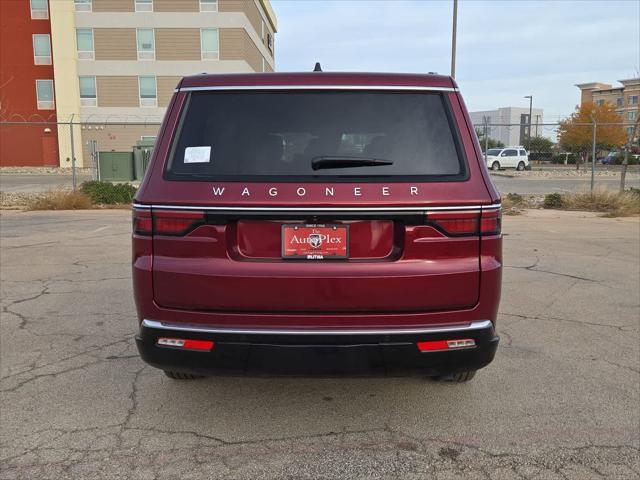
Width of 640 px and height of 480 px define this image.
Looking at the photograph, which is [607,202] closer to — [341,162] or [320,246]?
[341,162]

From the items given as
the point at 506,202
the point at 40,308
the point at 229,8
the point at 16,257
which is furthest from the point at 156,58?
the point at 40,308

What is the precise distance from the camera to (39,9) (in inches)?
1618

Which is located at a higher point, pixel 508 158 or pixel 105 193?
pixel 508 158

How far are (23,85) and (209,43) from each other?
14.6 m

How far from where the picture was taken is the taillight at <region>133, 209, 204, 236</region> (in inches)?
109

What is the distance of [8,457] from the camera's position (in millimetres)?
2926

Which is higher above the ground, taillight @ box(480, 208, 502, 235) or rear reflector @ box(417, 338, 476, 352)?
taillight @ box(480, 208, 502, 235)

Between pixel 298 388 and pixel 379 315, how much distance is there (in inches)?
50.8

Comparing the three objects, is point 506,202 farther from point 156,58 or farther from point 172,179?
point 156,58

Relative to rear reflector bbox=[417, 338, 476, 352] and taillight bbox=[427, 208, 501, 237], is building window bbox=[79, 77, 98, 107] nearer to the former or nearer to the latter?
taillight bbox=[427, 208, 501, 237]

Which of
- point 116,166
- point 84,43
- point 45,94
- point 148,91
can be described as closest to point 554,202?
point 116,166

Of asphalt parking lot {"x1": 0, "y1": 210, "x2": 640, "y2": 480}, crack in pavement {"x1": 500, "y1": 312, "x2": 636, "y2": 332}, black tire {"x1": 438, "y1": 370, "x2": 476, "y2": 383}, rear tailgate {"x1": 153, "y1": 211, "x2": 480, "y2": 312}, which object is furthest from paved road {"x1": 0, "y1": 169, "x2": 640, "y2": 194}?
rear tailgate {"x1": 153, "y1": 211, "x2": 480, "y2": 312}

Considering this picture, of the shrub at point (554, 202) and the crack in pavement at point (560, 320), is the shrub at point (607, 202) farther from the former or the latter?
the crack in pavement at point (560, 320)

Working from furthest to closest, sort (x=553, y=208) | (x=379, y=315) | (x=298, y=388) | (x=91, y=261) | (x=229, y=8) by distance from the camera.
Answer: (x=229, y=8) < (x=553, y=208) < (x=91, y=261) < (x=298, y=388) < (x=379, y=315)
